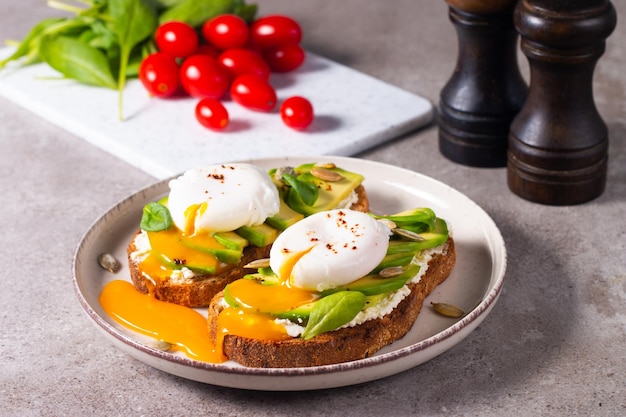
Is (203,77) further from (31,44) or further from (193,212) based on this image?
(193,212)

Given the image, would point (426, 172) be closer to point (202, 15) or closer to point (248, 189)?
point (248, 189)

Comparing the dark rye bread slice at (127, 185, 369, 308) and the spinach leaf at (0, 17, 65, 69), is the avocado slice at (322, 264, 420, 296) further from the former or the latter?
the spinach leaf at (0, 17, 65, 69)

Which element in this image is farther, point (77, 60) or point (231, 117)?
point (77, 60)

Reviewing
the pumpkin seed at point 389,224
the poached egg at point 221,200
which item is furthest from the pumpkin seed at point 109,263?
the pumpkin seed at point 389,224

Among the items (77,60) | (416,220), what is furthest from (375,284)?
(77,60)

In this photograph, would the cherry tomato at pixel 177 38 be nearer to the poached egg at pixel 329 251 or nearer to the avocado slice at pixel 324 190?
the avocado slice at pixel 324 190
